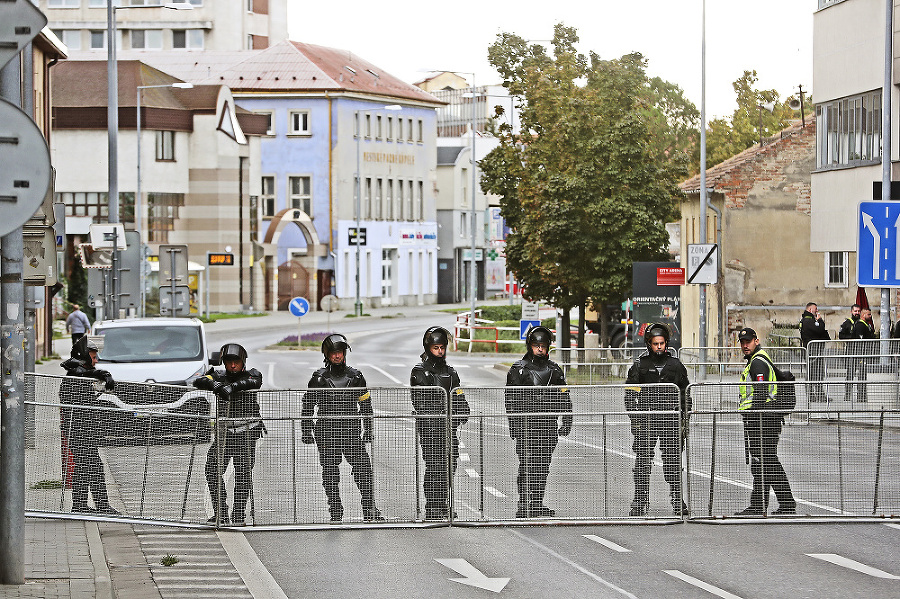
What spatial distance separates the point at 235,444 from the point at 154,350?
34.0ft

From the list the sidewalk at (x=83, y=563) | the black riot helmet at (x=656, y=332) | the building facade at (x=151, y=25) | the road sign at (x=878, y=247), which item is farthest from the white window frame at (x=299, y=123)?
the sidewalk at (x=83, y=563)

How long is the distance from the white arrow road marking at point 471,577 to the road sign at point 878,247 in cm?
1243

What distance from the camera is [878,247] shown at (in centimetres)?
2227

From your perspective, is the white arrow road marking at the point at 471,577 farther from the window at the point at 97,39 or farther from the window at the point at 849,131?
the window at the point at 97,39

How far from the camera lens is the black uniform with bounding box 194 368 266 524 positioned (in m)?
12.7

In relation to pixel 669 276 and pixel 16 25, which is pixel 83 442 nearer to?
pixel 16 25

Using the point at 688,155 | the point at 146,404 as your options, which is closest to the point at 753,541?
the point at 146,404

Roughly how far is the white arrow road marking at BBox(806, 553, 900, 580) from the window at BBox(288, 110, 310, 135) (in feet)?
261

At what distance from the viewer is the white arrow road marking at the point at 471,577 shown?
10398 mm

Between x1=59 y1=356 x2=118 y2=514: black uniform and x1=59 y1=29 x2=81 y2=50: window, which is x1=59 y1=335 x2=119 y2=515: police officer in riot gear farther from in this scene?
x1=59 y1=29 x2=81 y2=50: window

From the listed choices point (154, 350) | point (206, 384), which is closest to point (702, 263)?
point (154, 350)

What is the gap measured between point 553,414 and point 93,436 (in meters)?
3.77

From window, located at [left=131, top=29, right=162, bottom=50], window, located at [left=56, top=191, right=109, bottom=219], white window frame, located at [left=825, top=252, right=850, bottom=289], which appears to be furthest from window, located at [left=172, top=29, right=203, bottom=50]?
white window frame, located at [left=825, top=252, right=850, bottom=289]

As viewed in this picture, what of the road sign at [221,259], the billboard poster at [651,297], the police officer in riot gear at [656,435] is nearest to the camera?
the police officer in riot gear at [656,435]
